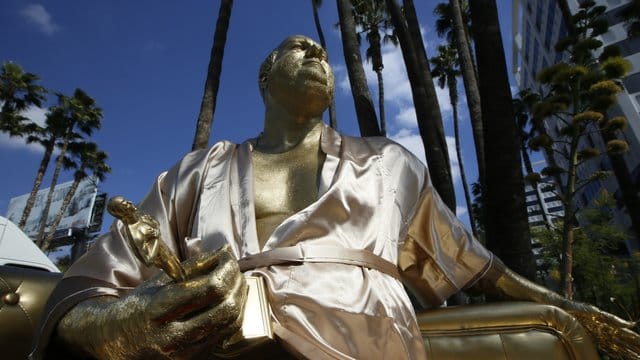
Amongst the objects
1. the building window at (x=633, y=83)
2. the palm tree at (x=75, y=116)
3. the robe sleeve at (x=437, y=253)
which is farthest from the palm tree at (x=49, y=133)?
the building window at (x=633, y=83)

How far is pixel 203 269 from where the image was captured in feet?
3.16

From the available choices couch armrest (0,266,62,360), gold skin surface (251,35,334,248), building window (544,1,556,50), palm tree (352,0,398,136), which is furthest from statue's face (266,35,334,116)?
building window (544,1,556,50)

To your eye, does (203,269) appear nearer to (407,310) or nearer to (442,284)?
(407,310)

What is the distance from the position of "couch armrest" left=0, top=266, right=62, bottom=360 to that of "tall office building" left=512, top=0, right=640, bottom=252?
15.8 meters

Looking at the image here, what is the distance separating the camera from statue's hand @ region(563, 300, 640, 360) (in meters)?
1.67

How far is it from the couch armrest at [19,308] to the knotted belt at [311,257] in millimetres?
934

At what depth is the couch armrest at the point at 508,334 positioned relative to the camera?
1.56 m

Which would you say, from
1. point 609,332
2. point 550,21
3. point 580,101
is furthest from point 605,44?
point 609,332

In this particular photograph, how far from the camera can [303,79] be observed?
73.2 inches

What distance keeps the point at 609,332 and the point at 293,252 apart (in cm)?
128

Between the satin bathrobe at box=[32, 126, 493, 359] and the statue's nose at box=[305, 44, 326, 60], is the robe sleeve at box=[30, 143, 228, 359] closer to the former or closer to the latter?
the satin bathrobe at box=[32, 126, 493, 359]

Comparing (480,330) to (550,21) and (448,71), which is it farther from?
(550,21)

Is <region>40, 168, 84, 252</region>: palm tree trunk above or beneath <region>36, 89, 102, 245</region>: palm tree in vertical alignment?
beneath

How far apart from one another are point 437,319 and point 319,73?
107 cm
